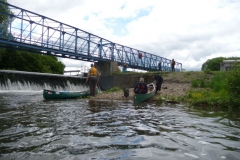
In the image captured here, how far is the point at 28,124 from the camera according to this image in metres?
5.54

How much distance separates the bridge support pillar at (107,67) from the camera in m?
31.3

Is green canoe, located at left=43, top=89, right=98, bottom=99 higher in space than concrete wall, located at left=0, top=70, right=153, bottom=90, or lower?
lower

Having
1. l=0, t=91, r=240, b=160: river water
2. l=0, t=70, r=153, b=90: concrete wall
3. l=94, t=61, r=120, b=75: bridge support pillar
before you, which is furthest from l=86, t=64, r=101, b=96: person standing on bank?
l=94, t=61, r=120, b=75: bridge support pillar

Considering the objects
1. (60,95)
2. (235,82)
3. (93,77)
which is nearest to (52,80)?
(60,95)

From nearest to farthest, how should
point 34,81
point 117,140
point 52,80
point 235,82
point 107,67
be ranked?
point 117,140 < point 235,82 < point 34,81 < point 52,80 < point 107,67

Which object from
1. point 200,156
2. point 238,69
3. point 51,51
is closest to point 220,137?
point 200,156

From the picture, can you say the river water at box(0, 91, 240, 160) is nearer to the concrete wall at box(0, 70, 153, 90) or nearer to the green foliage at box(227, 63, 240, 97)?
the green foliage at box(227, 63, 240, 97)

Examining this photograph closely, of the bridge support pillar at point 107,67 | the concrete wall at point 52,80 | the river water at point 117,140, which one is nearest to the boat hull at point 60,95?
the concrete wall at point 52,80

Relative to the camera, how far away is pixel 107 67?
105 feet

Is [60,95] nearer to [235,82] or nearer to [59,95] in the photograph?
[59,95]

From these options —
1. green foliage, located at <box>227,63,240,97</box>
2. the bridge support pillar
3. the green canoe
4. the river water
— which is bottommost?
the river water

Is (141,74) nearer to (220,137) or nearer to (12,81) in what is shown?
(12,81)

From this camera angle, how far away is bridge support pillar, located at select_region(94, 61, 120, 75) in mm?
31344

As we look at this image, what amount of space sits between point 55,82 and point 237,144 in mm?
21877
